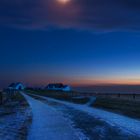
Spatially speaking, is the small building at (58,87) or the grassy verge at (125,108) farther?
the small building at (58,87)

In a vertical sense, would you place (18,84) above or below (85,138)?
above

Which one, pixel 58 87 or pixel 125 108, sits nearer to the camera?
pixel 125 108

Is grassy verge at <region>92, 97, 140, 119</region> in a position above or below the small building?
below

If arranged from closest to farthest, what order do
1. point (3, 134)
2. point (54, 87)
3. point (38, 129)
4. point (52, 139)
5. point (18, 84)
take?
point (52, 139) < point (3, 134) < point (38, 129) < point (54, 87) < point (18, 84)

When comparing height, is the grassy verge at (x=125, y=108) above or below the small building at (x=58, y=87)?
below

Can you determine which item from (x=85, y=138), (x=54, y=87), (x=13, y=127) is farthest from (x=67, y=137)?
(x=54, y=87)

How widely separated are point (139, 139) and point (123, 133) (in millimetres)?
1612

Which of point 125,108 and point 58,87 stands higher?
point 58,87

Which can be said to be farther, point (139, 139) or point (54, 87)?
point (54, 87)

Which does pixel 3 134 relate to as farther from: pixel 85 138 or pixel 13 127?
pixel 85 138

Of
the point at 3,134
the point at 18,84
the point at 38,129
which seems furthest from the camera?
the point at 18,84

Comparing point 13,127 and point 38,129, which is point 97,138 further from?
point 13,127

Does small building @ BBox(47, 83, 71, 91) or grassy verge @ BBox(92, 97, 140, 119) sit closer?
grassy verge @ BBox(92, 97, 140, 119)

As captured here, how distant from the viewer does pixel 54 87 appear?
174 meters
